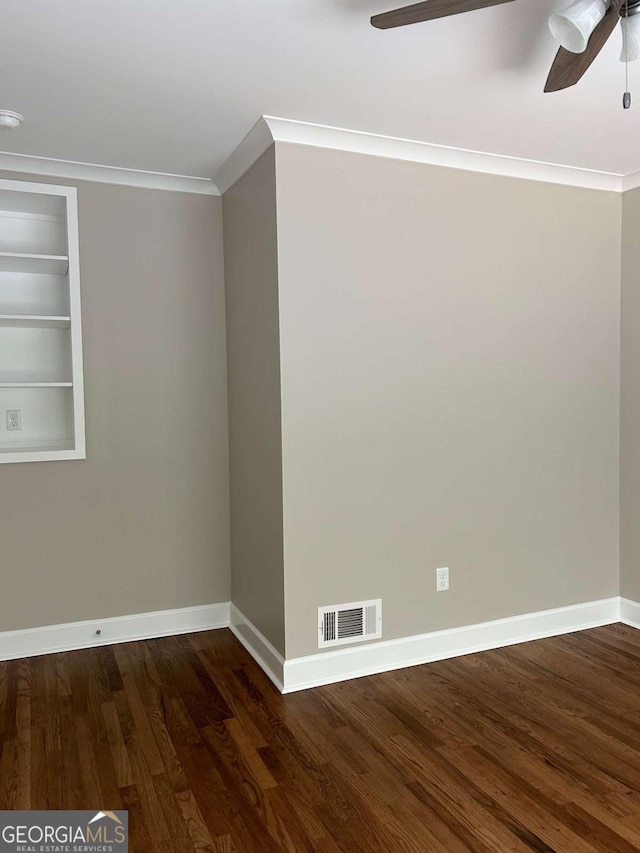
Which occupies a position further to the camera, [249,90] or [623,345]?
[623,345]

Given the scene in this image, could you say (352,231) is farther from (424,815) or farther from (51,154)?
(424,815)

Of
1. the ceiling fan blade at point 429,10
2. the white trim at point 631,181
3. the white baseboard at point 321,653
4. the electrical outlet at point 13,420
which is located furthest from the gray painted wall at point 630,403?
the electrical outlet at point 13,420

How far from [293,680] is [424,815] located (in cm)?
95

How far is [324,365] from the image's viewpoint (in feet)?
9.66

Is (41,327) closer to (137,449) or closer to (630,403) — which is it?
(137,449)

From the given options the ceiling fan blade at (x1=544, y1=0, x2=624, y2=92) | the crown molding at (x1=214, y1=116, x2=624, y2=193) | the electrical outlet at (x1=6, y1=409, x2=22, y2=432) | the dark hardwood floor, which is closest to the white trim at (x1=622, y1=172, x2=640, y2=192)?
the crown molding at (x1=214, y1=116, x2=624, y2=193)

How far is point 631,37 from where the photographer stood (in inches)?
74.7

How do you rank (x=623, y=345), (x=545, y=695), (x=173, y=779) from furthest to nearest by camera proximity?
1. (x=623, y=345)
2. (x=545, y=695)
3. (x=173, y=779)

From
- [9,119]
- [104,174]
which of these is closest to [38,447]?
[104,174]

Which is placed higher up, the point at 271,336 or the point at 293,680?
the point at 271,336

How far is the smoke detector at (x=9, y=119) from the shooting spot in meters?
2.64

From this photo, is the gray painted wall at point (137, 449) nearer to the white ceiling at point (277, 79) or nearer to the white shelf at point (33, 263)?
the white shelf at point (33, 263)

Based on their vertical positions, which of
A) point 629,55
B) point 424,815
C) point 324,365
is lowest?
point 424,815

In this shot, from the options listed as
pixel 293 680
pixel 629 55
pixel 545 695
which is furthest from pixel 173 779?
pixel 629 55
